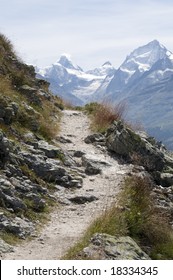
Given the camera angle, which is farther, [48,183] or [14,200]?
[48,183]

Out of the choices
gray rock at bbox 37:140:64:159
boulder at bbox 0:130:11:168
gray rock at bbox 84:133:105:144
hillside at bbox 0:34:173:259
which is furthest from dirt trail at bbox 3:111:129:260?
boulder at bbox 0:130:11:168

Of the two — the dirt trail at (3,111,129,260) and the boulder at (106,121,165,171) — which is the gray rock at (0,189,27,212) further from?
the boulder at (106,121,165,171)

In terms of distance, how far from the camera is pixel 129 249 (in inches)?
499

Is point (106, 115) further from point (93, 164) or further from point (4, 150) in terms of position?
point (4, 150)

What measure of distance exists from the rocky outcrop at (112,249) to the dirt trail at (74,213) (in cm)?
103

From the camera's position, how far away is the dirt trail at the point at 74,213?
507 inches

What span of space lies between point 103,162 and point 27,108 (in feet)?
17.8

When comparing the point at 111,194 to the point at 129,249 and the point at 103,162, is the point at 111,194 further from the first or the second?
the point at 129,249

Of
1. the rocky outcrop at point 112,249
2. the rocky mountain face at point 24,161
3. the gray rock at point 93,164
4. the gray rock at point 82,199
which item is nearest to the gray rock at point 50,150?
the rocky mountain face at point 24,161

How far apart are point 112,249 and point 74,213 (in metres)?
4.58

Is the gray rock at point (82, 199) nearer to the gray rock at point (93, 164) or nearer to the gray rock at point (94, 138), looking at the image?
the gray rock at point (93, 164)

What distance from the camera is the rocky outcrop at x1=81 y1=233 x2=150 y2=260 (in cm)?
1162

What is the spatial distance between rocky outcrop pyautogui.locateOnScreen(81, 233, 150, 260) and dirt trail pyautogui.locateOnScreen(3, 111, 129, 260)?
1032 mm
